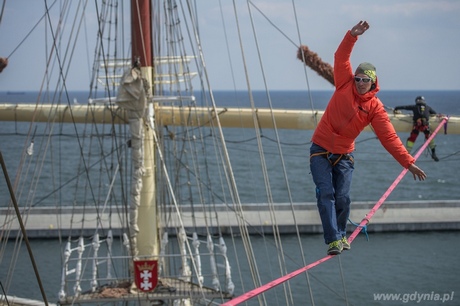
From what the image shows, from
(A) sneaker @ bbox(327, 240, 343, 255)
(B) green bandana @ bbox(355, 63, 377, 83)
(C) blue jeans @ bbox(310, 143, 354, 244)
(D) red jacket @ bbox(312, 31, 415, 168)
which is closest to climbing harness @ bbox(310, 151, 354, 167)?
(C) blue jeans @ bbox(310, 143, 354, 244)

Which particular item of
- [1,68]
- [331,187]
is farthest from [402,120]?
[331,187]

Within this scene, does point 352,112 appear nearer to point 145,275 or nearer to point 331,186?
point 331,186

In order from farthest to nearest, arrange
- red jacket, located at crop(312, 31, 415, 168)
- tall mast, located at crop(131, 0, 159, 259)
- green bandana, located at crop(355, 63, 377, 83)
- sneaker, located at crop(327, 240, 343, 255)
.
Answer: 1. tall mast, located at crop(131, 0, 159, 259)
2. sneaker, located at crop(327, 240, 343, 255)
3. red jacket, located at crop(312, 31, 415, 168)
4. green bandana, located at crop(355, 63, 377, 83)

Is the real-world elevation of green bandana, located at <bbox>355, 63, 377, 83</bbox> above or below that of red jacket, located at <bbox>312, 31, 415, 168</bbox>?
above

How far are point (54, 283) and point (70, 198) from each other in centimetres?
2186

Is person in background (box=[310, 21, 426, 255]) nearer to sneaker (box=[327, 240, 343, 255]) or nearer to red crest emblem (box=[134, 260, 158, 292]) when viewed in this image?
sneaker (box=[327, 240, 343, 255])

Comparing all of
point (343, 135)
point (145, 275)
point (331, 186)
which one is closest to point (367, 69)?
point (343, 135)

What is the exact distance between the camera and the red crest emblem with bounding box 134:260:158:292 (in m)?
17.3

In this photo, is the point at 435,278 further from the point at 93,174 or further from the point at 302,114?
the point at 93,174

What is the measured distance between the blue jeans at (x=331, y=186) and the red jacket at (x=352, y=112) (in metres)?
0.19

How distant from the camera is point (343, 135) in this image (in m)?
7.80

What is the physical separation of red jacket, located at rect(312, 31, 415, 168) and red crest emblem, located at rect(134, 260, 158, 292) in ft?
33.0

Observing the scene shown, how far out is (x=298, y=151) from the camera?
8994 centimetres

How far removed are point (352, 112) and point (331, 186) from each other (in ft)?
2.22
